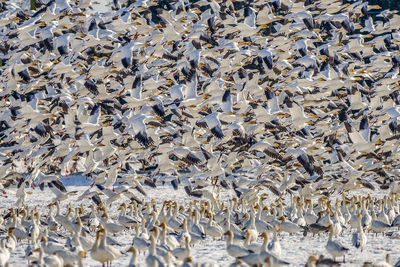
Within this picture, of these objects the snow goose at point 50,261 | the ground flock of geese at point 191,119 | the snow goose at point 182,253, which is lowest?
the ground flock of geese at point 191,119

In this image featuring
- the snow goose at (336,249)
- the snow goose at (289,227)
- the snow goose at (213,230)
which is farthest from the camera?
the snow goose at (289,227)

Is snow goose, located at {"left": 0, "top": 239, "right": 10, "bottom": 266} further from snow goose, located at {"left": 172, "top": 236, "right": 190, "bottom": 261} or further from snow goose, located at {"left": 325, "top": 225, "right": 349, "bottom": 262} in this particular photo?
snow goose, located at {"left": 325, "top": 225, "right": 349, "bottom": 262}

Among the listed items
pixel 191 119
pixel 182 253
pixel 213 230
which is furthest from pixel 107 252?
pixel 191 119

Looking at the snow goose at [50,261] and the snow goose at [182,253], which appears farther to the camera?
the snow goose at [182,253]

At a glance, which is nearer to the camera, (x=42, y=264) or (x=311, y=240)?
(x=42, y=264)

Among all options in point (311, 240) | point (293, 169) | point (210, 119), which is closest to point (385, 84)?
point (293, 169)

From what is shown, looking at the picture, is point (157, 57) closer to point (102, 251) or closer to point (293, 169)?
point (293, 169)

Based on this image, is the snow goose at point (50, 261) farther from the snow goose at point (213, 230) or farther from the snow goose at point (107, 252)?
the snow goose at point (213, 230)

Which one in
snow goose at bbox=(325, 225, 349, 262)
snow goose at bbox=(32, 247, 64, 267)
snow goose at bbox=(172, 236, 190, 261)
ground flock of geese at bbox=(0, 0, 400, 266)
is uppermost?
snow goose at bbox=(32, 247, 64, 267)

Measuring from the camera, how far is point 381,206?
59.0ft

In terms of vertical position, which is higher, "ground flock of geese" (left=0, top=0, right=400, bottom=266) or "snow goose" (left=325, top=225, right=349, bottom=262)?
"snow goose" (left=325, top=225, right=349, bottom=262)

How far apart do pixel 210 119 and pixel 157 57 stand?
4.66 m

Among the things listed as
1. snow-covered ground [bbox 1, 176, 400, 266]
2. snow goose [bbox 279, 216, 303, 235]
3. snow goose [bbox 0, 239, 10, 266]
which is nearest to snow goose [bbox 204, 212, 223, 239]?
snow-covered ground [bbox 1, 176, 400, 266]

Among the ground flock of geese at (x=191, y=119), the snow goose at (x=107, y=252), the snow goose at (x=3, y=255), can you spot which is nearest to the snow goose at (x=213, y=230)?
the ground flock of geese at (x=191, y=119)
